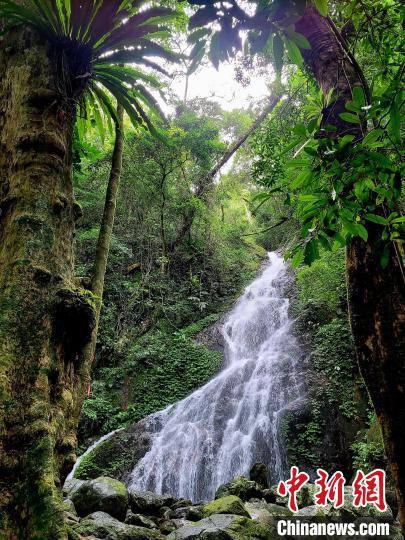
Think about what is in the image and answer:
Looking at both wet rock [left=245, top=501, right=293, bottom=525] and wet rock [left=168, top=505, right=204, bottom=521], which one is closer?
wet rock [left=245, top=501, right=293, bottom=525]

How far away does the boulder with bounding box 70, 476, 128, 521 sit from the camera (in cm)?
446

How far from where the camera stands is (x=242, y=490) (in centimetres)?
555

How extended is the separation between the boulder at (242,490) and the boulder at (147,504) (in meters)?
0.88

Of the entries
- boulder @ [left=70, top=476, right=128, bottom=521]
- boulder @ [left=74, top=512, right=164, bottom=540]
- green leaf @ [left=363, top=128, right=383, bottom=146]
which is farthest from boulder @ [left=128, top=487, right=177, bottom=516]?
green leaf @ [left=363, top=128, right=383, bottom=146]

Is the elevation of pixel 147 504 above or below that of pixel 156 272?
below

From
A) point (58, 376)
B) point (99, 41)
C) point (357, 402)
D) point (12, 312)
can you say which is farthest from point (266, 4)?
point (357, 402)

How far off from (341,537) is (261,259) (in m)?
14.8

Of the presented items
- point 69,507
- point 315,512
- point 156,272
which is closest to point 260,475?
point 315,512

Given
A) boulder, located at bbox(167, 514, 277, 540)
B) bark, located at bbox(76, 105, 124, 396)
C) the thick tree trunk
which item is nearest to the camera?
the thick tree trunk

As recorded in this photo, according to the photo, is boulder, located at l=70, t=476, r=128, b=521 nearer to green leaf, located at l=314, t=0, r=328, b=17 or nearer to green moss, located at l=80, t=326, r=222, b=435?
green moss, located at l=80, t=326, r=222, b=435

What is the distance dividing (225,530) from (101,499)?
1.89 metres

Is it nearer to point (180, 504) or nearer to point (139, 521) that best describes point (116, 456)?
point (180, 504)

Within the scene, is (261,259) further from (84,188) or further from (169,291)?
(84,188)

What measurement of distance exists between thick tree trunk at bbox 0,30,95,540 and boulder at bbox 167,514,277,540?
7.33 ft
